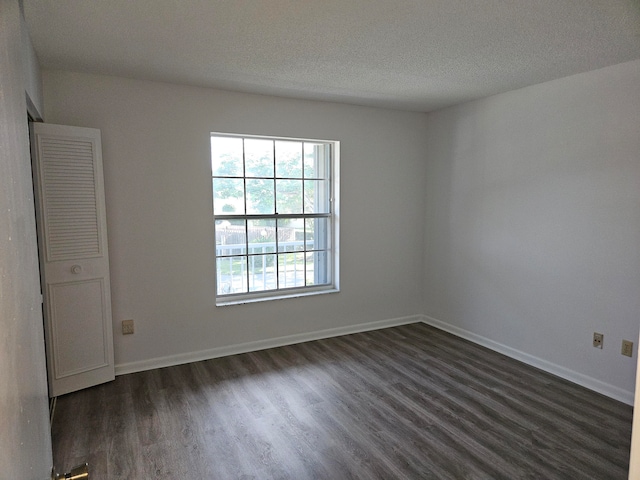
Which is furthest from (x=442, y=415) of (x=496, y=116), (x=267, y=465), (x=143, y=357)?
(x=496, y=116)

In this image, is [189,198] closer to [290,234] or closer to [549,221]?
[290,234]

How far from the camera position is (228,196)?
12.1 feet

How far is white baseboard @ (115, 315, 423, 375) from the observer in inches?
131

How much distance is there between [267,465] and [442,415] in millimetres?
1227

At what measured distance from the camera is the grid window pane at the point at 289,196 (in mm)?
3945

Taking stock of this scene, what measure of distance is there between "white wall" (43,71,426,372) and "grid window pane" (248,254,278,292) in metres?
0.21

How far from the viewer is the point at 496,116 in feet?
12.1

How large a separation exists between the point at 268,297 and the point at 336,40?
2441 millimetres

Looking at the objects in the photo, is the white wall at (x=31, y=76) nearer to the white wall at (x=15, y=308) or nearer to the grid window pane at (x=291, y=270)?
the white wall at (x=15, y=308)

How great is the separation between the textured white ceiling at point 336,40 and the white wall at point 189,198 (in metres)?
0.24

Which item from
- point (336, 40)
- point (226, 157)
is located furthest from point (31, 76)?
point (336, 40)

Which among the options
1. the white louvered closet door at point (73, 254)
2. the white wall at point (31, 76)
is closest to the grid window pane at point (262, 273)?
the white louvered closet door at point (73, 254)

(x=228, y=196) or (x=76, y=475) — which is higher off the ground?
(x=228, y=196)

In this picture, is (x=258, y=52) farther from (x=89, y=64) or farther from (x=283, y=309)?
(x=283, y=309)
